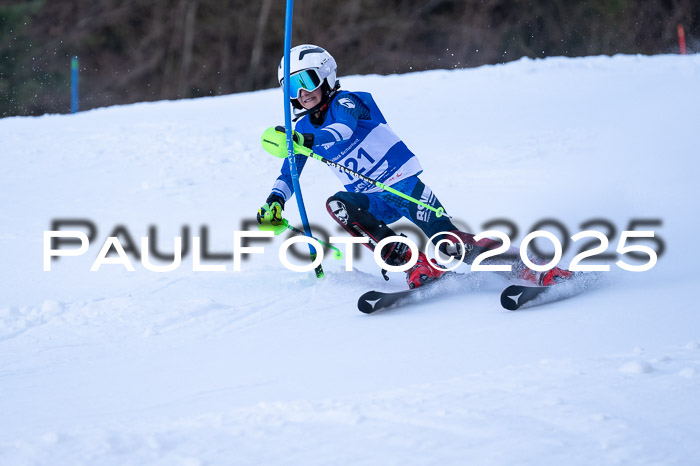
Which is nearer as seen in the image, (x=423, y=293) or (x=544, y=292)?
(x=544, y=292)

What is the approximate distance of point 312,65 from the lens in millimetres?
4234

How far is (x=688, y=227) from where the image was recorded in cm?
541

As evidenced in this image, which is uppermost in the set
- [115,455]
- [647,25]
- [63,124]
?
[647,25]

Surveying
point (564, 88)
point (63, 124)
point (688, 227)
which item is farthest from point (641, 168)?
point (63, 124)

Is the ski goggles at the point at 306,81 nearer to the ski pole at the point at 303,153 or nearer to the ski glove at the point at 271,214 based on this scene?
the ski pole at the point at 303,153

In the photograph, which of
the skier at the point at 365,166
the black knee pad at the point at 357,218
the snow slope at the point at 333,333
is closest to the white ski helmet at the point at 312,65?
the skier at the point at 365,166

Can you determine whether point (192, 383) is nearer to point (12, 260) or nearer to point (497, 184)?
point (12, 260)

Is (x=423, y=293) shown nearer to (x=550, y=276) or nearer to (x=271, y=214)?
(x=550, y=276)

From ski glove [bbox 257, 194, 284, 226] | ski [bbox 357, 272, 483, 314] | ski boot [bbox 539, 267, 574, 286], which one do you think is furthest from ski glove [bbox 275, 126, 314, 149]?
ski boot [bbox 539, 267, 574, 286]

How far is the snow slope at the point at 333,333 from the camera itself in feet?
8.07

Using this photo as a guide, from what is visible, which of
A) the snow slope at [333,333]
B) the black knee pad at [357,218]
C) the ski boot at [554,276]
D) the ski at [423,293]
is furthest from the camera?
the black knee pad at [357,218]

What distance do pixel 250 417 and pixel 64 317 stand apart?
1.85m

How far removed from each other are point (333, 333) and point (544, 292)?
981 millimetres

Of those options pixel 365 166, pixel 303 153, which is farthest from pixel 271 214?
pixel 365 166
